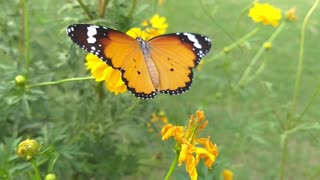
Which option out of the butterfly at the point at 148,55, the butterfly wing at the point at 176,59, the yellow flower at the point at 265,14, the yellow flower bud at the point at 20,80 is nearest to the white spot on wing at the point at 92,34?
the butterfly at the point at 148,55

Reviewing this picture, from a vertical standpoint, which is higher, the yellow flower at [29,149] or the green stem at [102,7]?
the green stem at [102,7]

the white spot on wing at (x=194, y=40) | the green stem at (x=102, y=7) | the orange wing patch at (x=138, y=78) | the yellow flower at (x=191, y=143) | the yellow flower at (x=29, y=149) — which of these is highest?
the green stem at (x=102, y=7)

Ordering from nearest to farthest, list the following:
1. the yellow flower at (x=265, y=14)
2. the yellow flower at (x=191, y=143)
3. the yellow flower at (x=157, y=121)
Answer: the yellow flower at (x=191, y=143)
the yellow flower at (x=157, y=121)
the yellow flower at (x=265, y=14)

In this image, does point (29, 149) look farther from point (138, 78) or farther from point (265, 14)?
point (265, 14)

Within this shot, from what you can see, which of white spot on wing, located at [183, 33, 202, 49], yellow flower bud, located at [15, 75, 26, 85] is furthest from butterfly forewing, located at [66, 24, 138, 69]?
yellow flower bud, located at [15, 75, 26, 85]

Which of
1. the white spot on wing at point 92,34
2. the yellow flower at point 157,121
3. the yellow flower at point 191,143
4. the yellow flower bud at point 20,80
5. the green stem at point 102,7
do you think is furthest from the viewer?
the yellow flower at point 157,121

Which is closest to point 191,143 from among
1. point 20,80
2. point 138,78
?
point 138,78

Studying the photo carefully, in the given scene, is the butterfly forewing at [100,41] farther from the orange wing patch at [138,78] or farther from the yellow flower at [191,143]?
the yellow flower at [191,143]

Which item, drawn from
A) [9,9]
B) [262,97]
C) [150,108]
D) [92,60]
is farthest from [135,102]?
[262,97]

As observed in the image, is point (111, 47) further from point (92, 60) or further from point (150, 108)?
point (150, 108)
